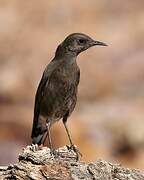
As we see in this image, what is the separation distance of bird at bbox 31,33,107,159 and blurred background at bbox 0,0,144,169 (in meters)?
4.95

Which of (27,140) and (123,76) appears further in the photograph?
(123,76)

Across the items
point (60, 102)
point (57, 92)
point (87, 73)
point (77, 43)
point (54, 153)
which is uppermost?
point (87, 73)

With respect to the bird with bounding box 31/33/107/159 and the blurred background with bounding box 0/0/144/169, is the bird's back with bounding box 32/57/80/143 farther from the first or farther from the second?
the blurred background with bounding box 0/0/144/169

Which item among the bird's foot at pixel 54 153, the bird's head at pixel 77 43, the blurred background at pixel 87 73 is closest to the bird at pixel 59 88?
the bird's head at pixel 77 43

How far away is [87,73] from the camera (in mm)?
36438

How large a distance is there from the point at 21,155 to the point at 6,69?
24306 millimetres

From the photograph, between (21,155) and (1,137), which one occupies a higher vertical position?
(1,137)

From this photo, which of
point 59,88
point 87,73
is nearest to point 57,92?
point 59,88

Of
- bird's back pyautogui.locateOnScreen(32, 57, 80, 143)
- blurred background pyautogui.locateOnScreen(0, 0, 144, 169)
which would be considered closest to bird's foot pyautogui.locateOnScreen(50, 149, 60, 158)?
bird's back pyautogui.locateOnScreen(32, 57, 80, 143)

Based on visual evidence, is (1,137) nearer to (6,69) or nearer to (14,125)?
(14,125)

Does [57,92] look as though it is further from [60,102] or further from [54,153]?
[54,153]

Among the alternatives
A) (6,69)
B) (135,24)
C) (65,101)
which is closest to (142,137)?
(65,101)

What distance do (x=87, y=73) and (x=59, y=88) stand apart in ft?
69.8

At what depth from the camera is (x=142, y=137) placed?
2344cm
